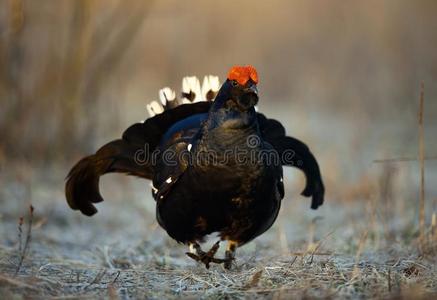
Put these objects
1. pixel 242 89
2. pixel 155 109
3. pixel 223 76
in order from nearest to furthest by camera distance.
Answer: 1. pixel 242 89
2. pixel 155 109
3. pixel 223 76

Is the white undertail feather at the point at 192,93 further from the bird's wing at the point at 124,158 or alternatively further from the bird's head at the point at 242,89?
the bird's head at the point at 242,89

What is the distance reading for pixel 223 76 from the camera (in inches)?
414

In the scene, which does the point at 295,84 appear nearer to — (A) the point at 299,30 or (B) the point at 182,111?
(A) the point at 299,30

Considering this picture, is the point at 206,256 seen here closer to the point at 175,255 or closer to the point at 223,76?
the point at 175,255

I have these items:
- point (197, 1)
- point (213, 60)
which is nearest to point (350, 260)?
point (213, 60)

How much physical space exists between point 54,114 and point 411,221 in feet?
13.0

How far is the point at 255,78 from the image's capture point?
3219mm

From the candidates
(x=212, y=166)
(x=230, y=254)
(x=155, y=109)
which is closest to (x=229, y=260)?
(x=230, y=254)

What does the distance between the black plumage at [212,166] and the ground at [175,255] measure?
0.24 metres

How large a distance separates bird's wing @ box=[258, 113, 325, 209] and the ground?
17cm

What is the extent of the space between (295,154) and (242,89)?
3.26 feet

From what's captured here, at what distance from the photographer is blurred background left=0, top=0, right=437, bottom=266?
20.6 ft

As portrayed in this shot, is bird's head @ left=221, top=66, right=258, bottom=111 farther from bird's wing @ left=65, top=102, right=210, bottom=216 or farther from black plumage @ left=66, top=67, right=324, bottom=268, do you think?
bird's wing @ left=65, top=102, right=210, bottom=216

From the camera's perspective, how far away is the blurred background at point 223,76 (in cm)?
629
